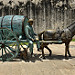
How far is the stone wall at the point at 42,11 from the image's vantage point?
17406 mm

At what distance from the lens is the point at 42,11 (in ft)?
57.8

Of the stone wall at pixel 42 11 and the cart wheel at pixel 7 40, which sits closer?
the cart wheel at pixel 7 40

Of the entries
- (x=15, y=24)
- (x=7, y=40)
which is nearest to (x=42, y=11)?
(x=15, y=24)

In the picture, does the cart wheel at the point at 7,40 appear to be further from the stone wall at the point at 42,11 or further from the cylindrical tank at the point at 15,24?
the stone wall at the point at 42,11

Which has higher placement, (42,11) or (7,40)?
(42,11)

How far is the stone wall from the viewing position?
17.4m

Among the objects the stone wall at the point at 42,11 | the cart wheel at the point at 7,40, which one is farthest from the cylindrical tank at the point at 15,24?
the stone wall at the point at 42,11

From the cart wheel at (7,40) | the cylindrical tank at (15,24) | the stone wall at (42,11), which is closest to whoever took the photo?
the cart wheel at (7,40)

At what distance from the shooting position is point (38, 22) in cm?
1753

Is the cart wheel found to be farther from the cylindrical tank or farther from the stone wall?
the stone wall

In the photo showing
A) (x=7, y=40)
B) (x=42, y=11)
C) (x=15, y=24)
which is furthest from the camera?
(x=42, y=11)

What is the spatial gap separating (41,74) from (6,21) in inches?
117

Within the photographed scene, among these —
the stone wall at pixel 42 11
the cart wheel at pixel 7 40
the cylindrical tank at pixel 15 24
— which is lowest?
the cart wheel at pixel 7 40

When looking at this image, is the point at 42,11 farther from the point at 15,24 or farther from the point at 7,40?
the point at 7,40
